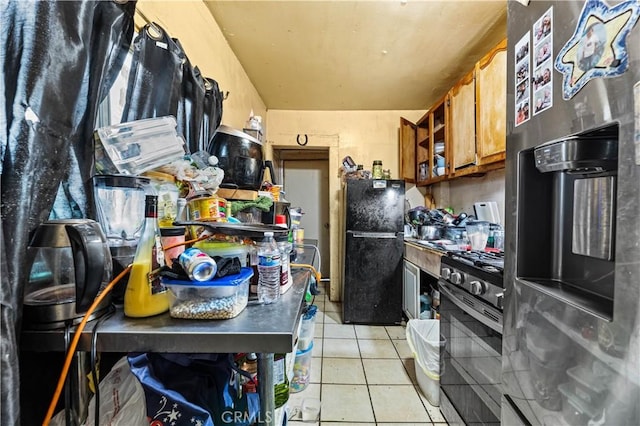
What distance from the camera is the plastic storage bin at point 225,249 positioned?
0.70m

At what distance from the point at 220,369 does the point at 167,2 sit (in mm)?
1529

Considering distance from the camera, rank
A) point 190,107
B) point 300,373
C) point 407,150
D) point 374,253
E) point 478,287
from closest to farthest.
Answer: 1. point 478,287
2. point 190,107
3. point 300,373
4. point 374,253
5. point 407,150

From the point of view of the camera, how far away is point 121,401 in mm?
593

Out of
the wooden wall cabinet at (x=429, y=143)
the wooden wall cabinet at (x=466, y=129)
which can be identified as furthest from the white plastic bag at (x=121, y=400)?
the wooden wall cabinet at (x=429, y=143)

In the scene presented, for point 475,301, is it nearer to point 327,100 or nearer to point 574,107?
point 574,107

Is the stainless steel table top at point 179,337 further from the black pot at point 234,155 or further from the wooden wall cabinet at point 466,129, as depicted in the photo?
the wooden wall cabinet at point 466,129

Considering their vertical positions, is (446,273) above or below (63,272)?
below

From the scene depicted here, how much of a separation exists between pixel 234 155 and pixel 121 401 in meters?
0.90

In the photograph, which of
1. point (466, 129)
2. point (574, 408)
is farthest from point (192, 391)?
point (466, 129)

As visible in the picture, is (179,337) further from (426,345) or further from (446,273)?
(426,345)

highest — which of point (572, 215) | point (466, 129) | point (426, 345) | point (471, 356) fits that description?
point (466, 129)

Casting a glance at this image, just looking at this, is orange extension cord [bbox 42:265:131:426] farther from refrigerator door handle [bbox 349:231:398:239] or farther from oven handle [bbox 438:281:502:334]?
refrigerator door handle [bbox 349:231:398:239]

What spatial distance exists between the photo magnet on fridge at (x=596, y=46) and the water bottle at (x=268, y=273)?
74 cm

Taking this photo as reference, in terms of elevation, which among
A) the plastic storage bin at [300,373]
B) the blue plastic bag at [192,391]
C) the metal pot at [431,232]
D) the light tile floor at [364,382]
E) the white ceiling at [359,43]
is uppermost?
the white ceiling at [359,43]
